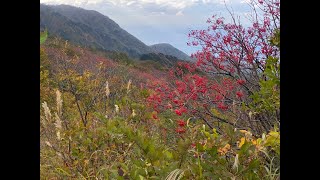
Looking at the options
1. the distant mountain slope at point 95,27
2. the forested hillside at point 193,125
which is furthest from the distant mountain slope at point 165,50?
the distant mountain slope at point 95,27

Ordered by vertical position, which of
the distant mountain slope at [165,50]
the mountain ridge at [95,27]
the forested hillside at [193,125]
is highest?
the mountain ridge at [95,27]

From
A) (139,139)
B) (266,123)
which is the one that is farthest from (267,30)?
(139,139)

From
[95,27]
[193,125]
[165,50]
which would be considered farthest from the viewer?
[95,27]

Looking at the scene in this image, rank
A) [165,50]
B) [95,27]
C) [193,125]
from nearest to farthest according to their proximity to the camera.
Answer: [193,125]
[165,50]
[95,27]

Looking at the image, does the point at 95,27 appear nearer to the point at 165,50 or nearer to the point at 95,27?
the point at 95,27

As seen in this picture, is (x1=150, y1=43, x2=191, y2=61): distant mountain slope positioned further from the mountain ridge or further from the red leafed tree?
the mountain ridge

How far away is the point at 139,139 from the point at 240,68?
9.89 ft

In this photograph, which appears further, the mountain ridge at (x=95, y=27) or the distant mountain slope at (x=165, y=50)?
the mountain ridge at (x=95, y=27)

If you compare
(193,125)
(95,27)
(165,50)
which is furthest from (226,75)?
(95,27)

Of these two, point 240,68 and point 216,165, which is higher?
point 240,68

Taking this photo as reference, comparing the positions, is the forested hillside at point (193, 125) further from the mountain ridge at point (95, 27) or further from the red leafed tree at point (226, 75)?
the mountain ridge at point (95, 27)

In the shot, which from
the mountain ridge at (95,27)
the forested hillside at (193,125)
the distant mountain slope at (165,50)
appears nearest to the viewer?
the forested hillside at (193,125)
